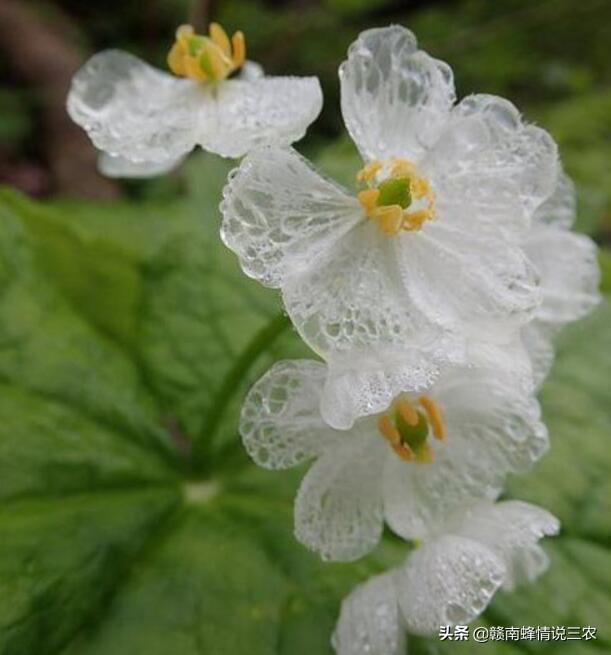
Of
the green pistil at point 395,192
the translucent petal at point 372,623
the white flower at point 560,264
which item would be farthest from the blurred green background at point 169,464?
the white flower at point 560,264

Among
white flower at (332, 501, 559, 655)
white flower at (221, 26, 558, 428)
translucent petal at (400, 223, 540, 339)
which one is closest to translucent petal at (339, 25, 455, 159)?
white flower at (221, 26, 558, 428)

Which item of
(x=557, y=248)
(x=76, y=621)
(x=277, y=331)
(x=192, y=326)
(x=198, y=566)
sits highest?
(x=557, y=248)

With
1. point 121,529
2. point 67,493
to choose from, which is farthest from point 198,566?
point 67,493

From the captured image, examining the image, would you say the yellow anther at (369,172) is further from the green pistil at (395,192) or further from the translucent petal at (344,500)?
the translucent petal at (344,500)

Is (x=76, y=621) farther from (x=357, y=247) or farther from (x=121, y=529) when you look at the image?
(x=357, y=247)

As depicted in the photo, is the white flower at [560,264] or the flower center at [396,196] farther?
the white flower at [560,264]

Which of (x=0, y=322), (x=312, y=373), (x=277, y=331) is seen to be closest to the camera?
(x=312, y=373)

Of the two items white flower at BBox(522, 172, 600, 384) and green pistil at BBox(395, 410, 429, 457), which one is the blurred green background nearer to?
green pistil at BBox(395, 410, 429, 457)
